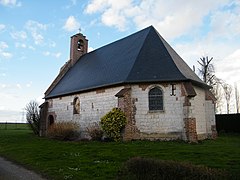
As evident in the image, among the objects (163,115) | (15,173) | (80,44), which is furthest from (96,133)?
(80,44)

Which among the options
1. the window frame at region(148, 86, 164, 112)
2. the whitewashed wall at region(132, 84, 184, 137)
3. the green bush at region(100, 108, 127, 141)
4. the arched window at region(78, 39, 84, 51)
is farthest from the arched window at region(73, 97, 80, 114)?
the arched window at region(78, 39, 84, 51)

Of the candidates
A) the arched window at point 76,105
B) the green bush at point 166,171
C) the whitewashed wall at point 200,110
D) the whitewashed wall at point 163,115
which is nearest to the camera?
the green bush at point 166,171

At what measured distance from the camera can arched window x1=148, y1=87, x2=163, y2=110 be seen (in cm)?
1536

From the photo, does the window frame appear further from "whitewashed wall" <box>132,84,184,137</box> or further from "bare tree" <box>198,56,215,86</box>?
"bare tree" <box>198,56,215,86</box>

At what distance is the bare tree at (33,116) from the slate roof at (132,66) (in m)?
4.30

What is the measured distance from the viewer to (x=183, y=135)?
14.6 metres

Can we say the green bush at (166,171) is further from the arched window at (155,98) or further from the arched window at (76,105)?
the arched window at (76,105)

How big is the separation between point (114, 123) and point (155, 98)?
3.02m

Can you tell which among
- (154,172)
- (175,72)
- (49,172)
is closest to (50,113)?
(175,72)

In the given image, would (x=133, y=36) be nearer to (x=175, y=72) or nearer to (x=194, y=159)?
(x=175, y=72)

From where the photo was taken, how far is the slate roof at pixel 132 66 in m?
15.6

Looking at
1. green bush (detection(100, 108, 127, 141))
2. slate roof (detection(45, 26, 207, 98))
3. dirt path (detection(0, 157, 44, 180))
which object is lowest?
dirt path (detection(0, 157, 44, 180))

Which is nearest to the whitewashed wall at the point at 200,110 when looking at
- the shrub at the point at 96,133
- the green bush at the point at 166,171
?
the shrub at the point at 96,133

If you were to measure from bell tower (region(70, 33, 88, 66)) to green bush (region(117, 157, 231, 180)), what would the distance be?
70.1 ft
